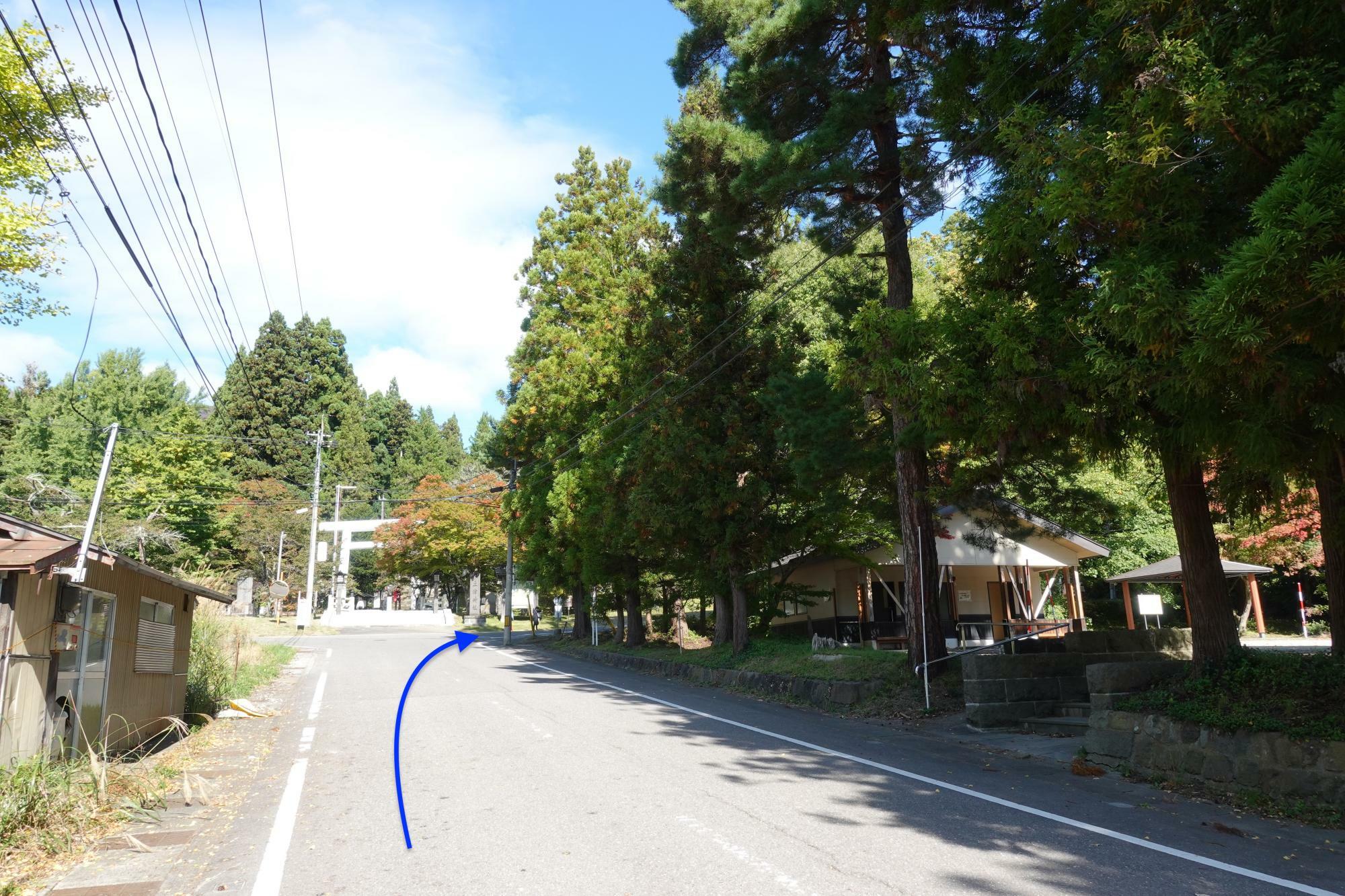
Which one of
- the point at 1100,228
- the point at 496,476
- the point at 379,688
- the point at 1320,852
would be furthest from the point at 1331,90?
the point at 496,476

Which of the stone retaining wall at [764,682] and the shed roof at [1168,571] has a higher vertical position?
the shed roof at [1168,571]

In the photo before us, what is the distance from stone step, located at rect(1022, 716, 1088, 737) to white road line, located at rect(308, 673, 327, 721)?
10796mm

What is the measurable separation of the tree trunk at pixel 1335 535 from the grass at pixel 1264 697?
398mm

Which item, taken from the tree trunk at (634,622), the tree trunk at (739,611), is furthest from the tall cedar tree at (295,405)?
the tree trunk at (739,611)

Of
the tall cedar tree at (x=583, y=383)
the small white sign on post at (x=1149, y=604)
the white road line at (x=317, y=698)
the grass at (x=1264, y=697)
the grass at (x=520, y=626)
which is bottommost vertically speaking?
the grass at (x=520, y=626)

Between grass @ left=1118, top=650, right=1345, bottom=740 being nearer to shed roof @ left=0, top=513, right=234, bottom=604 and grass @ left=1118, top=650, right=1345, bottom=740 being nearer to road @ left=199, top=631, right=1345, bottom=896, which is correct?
road @ left=199, top=631, right=1345, bottom=896

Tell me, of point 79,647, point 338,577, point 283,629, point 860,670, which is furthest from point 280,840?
point 338,577

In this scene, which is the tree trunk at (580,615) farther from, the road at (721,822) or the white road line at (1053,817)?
the road at (721,822)

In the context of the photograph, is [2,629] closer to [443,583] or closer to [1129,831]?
[1129,831]

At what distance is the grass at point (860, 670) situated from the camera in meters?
13.2

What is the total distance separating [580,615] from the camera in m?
35.9

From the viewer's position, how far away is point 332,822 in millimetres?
6605

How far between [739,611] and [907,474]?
7.34 m

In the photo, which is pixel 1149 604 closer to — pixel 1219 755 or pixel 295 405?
Result: pixel 1219 755
